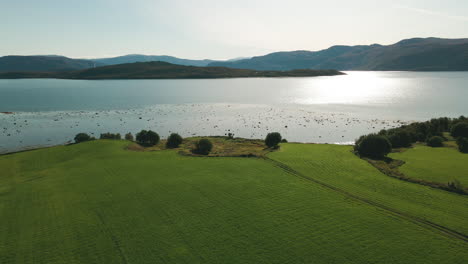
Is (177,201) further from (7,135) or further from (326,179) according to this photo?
(7,135)

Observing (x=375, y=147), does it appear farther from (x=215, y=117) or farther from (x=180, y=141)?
(x=215, y=117)

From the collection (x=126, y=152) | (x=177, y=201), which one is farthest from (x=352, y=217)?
(x=126, y=152)

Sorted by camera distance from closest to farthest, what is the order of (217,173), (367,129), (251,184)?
(251,184), (217,173), (367,129)

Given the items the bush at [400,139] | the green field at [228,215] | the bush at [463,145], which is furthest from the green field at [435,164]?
the green field at [228,215]

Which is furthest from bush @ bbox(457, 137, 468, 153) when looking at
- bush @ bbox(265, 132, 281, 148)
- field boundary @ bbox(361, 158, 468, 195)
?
bush @ bbox(265, 132, 281, 148)

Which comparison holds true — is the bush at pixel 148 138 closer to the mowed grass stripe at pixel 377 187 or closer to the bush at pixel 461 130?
the mowed grass stripe at pixel 377 187
